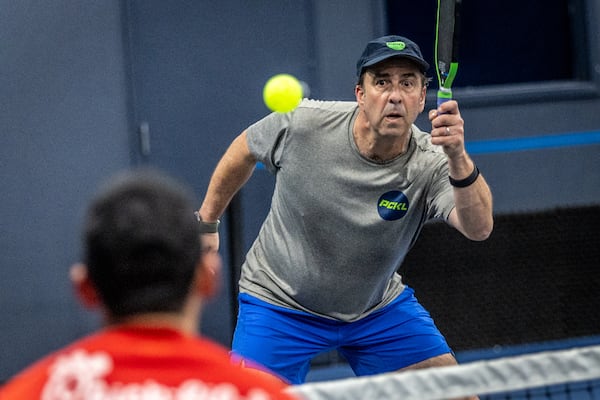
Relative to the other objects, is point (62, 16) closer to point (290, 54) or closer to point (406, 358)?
point (290, 54)

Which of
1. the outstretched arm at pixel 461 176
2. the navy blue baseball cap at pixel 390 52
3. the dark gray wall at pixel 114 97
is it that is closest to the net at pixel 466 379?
the outstretched arm at pixel 461 176

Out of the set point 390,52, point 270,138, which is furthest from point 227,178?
point 390,52

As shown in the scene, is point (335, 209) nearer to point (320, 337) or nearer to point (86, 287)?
point (320, 337)

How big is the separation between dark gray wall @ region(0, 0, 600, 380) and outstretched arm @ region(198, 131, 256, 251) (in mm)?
1801

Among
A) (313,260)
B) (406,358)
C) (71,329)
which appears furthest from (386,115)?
(71,329)

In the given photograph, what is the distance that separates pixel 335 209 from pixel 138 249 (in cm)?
226

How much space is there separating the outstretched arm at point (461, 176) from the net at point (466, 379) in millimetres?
814

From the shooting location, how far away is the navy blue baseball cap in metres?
3.82

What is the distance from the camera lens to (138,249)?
1.62 meters

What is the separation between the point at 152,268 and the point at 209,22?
4.29m

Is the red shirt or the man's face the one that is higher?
the man's face

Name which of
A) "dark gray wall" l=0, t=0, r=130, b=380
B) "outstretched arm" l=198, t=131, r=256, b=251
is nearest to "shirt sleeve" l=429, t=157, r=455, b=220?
"outstretched arm" l=198, t=131, r=256, b=251

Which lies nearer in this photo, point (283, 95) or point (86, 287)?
point (86, 287)

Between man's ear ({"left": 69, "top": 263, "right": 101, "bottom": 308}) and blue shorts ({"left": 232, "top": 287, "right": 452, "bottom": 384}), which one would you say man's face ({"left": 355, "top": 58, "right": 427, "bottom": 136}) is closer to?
blue shorts ({"left": 232, "top": 287, "right": 452, "bottom": 384})
